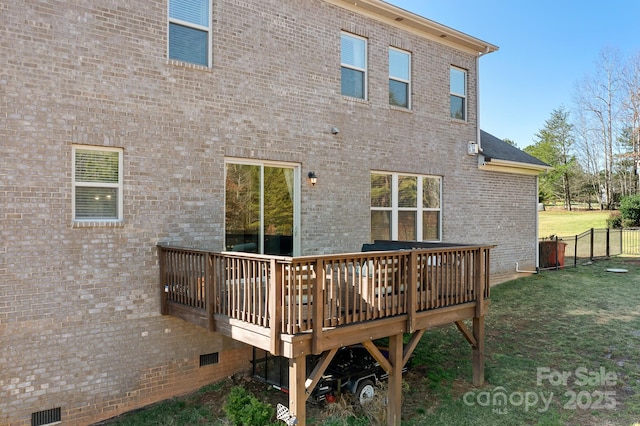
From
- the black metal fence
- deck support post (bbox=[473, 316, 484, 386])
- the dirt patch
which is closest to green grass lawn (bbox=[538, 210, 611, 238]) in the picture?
the black metal fence

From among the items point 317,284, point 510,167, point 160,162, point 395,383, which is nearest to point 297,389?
point 317,284

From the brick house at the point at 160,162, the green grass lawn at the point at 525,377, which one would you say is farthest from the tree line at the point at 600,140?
the brick house at the point at 160,162

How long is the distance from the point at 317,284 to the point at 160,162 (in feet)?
11.5

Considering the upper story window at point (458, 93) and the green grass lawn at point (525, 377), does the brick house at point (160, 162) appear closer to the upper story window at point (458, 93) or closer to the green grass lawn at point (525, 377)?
the green grass lawn at point (525, 377)

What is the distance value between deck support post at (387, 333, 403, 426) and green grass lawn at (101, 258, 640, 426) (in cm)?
34

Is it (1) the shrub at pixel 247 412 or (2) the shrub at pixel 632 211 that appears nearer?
(1) the shrub at pixel 247 412

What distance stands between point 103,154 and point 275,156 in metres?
2.88

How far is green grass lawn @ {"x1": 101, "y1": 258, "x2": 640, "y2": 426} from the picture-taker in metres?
6.07

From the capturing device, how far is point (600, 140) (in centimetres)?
3788

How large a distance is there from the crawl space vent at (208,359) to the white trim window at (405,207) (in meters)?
4.29

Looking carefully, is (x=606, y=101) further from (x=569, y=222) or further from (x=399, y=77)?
(x=399, y=77)

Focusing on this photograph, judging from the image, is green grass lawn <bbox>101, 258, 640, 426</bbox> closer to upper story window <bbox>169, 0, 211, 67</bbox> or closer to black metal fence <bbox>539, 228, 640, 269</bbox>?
black metal fence <bbox>539, 228, 640, 269</bbox>

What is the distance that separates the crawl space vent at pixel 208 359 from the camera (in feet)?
23.6

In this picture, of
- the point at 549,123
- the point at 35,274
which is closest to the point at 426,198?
the point at 35,274
